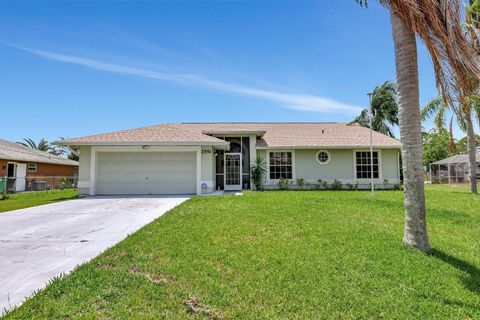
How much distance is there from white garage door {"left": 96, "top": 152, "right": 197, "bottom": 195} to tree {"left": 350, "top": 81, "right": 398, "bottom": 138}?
2084cm

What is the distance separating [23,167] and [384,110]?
36621 mm

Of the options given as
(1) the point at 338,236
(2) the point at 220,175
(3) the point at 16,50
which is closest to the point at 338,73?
(2) the point at 220,175

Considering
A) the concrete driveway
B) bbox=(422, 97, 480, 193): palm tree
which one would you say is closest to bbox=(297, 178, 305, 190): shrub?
bbox=(422, 97, 480, 193): palm tree

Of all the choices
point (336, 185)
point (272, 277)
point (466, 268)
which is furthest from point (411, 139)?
point (336, 185)

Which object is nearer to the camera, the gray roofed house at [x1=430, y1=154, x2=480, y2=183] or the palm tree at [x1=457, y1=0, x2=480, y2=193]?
the palm tree at [x1=457, y1=0, x2=480, y2=193]

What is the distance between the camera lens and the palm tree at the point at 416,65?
425 centimetres

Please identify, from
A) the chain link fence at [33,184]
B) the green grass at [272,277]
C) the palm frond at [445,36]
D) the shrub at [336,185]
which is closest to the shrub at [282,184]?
the shrub at [336,185]

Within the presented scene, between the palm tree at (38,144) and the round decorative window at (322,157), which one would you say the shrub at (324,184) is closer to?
the round decorative window at (322,157)

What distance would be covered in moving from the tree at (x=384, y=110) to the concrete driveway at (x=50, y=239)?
26.3 m

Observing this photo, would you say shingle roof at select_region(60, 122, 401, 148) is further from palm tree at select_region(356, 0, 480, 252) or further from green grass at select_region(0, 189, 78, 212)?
palm tree at select_region(356, 0, 480, 252)

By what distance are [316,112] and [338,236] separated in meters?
25.3

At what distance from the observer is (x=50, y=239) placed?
18.6 ft

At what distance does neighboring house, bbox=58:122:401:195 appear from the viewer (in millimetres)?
14680

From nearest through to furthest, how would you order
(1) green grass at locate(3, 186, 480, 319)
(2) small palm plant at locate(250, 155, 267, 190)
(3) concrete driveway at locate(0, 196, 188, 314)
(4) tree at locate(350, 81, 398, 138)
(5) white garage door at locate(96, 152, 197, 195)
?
1. (1) green grass at locate(3, 186, 480, 319)
2. (3) concrete driveway at locate(0, 196, 188, 314)
3. (5) white garage door at locate(96, 152, 197, 195)
4. (2) small palm plant at locate(250, 155, 267, 190)
5. (4) tree at locate(350, 81, 398, 138)
